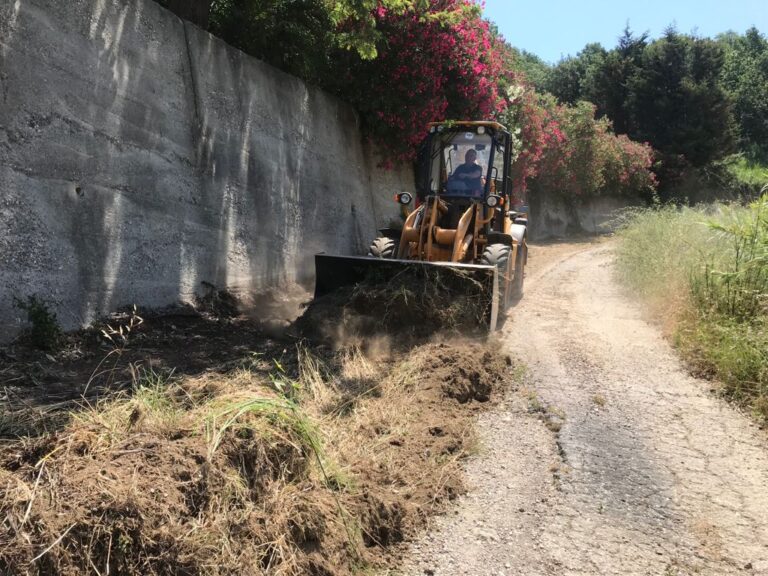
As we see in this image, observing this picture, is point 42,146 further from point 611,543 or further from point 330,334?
point 611,543

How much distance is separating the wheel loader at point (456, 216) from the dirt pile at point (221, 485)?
10.7ft

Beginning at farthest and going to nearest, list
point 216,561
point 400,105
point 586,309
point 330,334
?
1. point 400,105
2. point 586,309
3. point 330,334
4. point 216,561

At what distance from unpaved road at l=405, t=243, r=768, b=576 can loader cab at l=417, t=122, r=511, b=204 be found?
300cm

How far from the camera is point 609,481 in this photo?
4.06 m

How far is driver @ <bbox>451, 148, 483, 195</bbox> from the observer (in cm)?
898

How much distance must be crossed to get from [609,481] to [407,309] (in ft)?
10.3

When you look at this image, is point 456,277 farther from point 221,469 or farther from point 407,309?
point 221,469

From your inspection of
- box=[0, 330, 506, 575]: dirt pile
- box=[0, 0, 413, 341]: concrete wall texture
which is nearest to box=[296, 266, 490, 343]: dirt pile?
box=[0, 0, 413, 341]: concrete wall texture

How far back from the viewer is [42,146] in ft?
18.6

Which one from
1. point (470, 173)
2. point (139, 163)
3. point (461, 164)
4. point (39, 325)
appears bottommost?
point (39, 325)

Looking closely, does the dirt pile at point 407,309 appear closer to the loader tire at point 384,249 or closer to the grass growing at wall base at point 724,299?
the loader tire at point 384,249

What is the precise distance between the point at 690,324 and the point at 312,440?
555 cm

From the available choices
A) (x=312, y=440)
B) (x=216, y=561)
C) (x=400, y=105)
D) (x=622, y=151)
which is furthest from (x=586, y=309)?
(x=622, y=151)

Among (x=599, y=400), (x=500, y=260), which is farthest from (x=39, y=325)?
(x=500, y=260)
